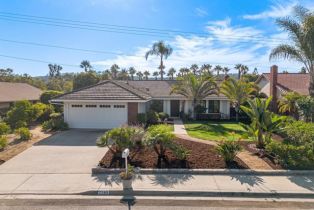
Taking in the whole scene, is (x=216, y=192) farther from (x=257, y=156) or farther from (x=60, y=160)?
(x=60, y=160)

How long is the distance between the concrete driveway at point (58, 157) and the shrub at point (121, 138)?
3.21 ft

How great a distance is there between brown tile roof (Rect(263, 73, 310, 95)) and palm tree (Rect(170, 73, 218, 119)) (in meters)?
6.84

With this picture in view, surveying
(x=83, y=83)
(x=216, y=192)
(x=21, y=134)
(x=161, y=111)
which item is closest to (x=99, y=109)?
(x=21, y=134)

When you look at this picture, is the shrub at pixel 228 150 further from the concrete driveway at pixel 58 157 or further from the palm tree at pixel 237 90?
the palm tree at pixel 237 90

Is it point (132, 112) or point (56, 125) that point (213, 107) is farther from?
point (56, 125)

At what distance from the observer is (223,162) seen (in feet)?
35.0

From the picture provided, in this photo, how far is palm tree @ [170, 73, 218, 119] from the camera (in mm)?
25266

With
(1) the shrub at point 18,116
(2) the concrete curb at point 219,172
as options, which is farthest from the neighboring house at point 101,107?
(2) the concrete curb at point 219,172

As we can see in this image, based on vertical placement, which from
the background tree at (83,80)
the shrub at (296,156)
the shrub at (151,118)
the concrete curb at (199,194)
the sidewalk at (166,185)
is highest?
the background tree at (83,80)

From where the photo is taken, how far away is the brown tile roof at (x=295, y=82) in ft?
85.0

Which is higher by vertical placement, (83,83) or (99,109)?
(83,83)

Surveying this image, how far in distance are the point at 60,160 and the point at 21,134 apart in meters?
6.05

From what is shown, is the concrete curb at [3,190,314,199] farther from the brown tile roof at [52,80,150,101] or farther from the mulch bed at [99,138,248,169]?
the brown tile roof at [52,80,150,101]

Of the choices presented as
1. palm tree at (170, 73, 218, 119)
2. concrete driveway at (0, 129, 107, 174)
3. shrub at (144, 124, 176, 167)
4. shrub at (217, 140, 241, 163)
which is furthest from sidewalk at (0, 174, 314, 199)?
palm tree at (170, 73, 218, 119)
